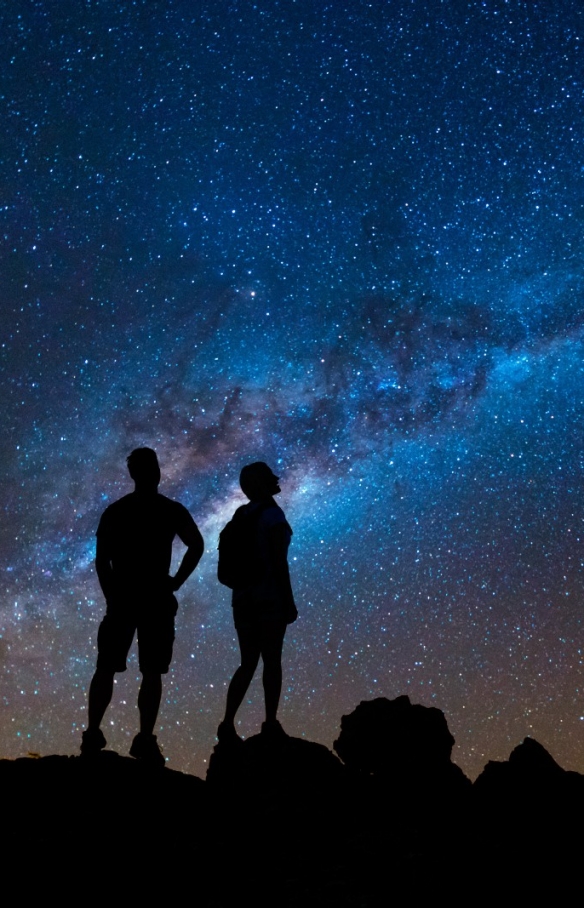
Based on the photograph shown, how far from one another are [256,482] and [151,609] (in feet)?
4.42

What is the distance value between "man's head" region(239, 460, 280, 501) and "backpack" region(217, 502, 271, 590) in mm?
136

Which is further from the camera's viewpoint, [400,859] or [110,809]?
[110,809]

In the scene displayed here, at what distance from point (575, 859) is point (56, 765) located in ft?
10.4

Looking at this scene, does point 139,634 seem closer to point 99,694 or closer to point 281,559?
point 99,694

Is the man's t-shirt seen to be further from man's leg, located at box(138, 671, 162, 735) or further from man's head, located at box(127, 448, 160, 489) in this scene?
man's leg, located at box(138, 671, 162, 735)

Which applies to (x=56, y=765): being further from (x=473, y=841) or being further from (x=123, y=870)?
(x=473, y=841)

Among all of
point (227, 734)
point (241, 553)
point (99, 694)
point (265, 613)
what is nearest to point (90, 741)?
point (99, 694)

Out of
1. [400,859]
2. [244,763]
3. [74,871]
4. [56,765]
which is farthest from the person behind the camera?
[244,763]

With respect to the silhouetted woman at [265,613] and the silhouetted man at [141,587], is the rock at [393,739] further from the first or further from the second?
the silhouetted man at [141,587]

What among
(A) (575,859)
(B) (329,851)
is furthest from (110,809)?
(A) (575,859)

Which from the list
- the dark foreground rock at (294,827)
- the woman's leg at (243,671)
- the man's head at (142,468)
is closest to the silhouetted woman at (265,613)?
the woman's leg at (243,671)

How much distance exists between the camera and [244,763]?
15.5 feet

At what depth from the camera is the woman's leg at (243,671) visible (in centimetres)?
505

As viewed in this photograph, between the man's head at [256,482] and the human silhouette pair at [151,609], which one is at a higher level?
the man's head at [256,482]
